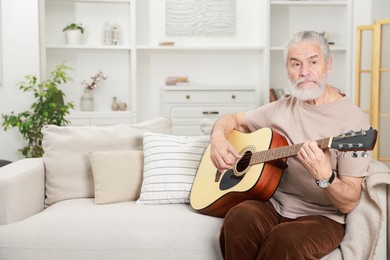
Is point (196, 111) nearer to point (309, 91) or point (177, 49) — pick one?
point (177, 49)

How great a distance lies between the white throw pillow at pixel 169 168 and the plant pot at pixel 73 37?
3.09 meters

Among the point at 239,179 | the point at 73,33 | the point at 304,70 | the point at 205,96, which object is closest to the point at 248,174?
the point at 239,179

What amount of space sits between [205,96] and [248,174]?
136 inches

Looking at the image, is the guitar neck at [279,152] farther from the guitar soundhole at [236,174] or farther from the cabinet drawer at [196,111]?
the cabinet drawer at [196,111]

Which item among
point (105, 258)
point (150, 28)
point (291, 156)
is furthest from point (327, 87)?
point (150, 28)

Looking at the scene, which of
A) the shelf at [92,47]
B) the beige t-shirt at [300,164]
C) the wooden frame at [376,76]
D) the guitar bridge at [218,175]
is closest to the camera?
the beige t-shirt at [300,164]

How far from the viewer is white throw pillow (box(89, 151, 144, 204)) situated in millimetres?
2781

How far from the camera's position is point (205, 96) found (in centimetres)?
570

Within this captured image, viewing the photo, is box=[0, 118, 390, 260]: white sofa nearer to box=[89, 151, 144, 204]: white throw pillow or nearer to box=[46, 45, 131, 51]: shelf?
box=[89, 151, 144, 204]: white throw pillow

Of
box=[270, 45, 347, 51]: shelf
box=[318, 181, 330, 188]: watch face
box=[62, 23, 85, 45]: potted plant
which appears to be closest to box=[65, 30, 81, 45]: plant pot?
box=[62, 23, 85, 45]: potted plant

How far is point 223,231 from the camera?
220 centimetres

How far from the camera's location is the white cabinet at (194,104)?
18.6ft

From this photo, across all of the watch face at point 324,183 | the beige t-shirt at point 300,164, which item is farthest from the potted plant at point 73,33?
the watch face at point 324,183

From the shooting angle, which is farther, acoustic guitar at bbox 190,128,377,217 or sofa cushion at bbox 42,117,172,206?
sofa cushion at bbox 42,117,172,206
